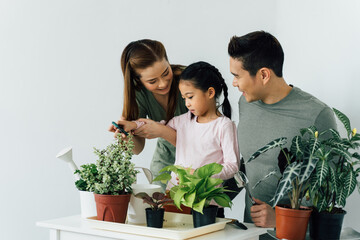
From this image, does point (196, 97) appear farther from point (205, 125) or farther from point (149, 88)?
point (149, 88)

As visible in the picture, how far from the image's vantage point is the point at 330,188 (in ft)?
4.80

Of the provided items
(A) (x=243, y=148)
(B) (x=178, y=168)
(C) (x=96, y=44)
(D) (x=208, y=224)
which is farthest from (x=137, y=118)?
(C) (x=96, y=44)

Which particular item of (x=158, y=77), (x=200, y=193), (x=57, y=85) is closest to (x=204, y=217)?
(x=200, y=193)

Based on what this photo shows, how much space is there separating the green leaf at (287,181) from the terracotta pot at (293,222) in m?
0.10

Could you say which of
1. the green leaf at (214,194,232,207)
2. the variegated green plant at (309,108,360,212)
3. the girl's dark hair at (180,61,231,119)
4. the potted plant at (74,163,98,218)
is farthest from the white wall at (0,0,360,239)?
the variegated green plant at (309,108,360,212)

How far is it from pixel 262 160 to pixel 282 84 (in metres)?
0.35

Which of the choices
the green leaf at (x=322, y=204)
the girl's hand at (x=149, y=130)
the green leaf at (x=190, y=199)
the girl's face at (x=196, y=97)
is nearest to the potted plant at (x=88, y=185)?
the green leaf at (x=190, y=199)

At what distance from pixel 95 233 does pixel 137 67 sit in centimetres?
91

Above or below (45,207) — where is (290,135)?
above

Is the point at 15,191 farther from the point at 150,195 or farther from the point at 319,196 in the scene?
the point at 319,196

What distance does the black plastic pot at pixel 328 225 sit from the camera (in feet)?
4.79

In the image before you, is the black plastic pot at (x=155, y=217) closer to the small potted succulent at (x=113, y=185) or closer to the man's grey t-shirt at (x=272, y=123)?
the small potted succulent at (x=113, y=185)

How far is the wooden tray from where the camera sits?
146cm

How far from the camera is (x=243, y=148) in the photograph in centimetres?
206
